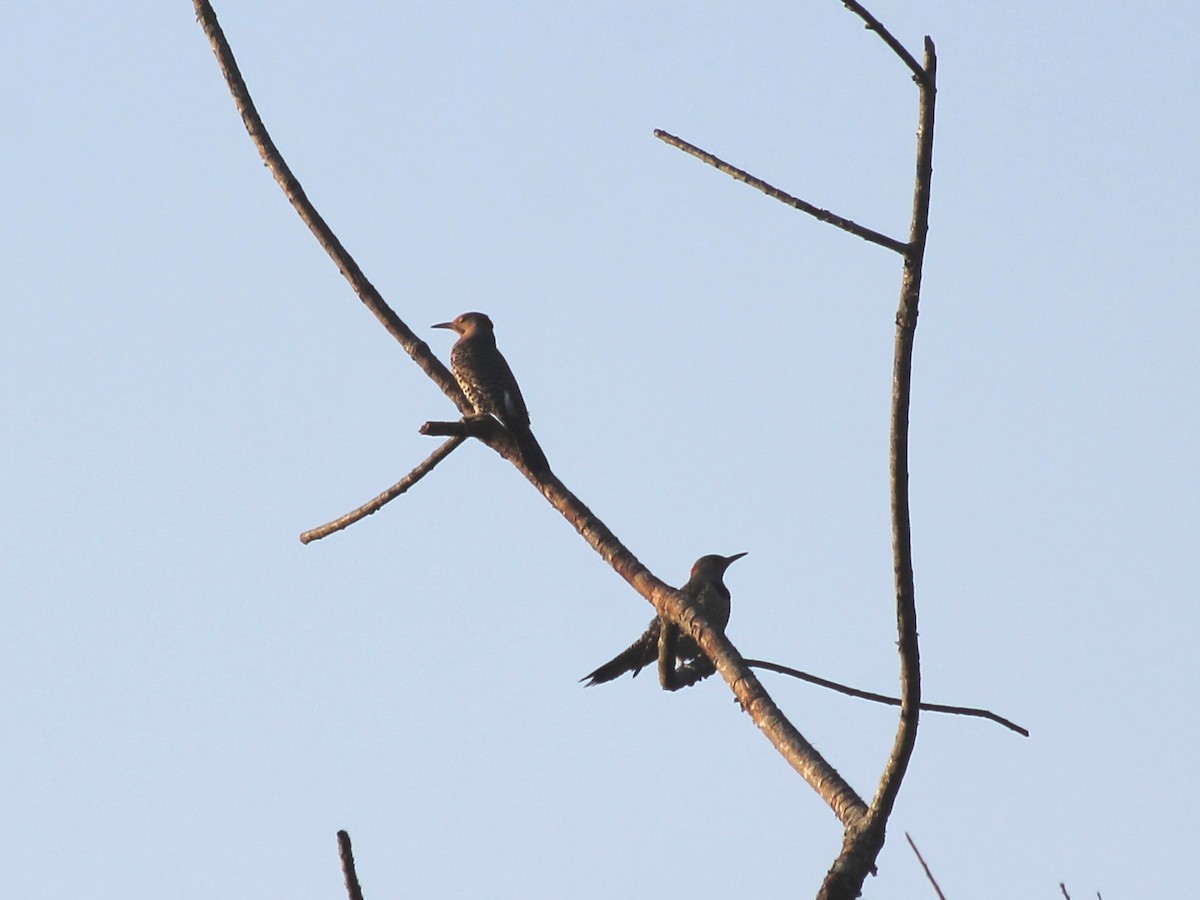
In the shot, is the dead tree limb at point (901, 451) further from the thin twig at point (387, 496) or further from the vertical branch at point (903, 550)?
the thin twig at point (387, 496)

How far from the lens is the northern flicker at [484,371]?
8.79 meters

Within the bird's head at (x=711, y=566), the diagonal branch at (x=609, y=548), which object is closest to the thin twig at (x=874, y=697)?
the diagonal branch at (x=609, y=548)

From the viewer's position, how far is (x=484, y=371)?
957cm

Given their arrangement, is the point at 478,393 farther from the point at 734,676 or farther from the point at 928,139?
the point at 928,139

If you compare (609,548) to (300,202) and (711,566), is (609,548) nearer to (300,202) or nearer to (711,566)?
(300,202)

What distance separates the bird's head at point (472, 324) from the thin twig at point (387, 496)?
19.7ft

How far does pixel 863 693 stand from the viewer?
3.52 m

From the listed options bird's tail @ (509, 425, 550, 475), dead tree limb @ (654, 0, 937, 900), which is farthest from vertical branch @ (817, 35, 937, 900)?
bird's tail @ (509, 425, 550, 475)

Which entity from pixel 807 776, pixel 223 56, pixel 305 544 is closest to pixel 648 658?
pixel 305 544

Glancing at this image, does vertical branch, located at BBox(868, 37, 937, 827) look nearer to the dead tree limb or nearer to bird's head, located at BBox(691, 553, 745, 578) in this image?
the dead tree limb

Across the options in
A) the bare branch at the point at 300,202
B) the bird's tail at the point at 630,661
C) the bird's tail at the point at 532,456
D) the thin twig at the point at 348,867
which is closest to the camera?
the thin twig at the point at 348,867

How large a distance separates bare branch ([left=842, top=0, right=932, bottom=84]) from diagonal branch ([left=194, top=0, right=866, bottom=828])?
1.22 metres

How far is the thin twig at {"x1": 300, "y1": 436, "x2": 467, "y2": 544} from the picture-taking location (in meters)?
4.36

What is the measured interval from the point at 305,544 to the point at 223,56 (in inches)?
49.0
